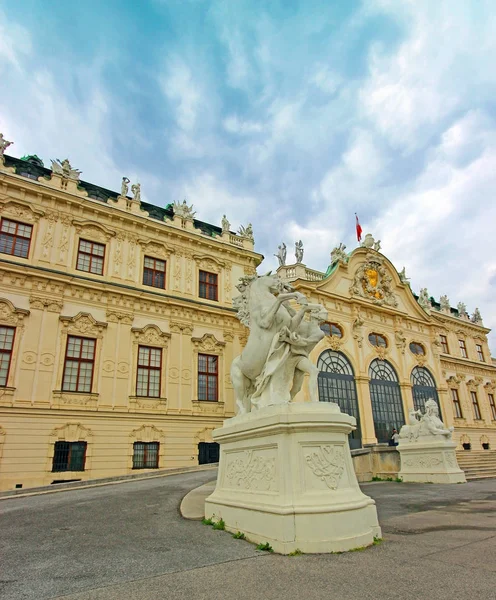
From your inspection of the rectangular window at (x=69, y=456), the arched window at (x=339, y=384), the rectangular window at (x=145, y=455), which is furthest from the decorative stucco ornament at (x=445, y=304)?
the rectangular window at (x=69, y=456)

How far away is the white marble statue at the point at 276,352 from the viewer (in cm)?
615

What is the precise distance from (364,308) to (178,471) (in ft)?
55.6

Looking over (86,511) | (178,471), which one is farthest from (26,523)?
(178,471)

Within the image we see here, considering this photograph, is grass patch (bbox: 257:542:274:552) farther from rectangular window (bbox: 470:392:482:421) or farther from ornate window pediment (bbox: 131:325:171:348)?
rectangular window (bbox: 470:392:482:421)

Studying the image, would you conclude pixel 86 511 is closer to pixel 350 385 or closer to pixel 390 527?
pixel 390 527

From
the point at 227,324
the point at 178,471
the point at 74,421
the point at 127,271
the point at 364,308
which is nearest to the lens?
the point at 178,471

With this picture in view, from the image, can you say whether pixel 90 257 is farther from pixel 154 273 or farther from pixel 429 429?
pixel 429 429

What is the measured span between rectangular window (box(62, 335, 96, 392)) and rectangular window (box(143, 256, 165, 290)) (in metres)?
4.47

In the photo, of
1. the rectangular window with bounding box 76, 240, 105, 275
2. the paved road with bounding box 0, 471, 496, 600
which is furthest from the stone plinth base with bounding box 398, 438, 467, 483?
the rectangular window with bounding box 76, 240, 105, 275

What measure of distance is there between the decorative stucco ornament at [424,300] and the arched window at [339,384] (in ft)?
39.7

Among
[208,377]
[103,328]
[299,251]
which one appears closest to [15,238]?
[103,328]

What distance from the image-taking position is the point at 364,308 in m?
27.2

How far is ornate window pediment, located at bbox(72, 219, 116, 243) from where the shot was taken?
785 inches

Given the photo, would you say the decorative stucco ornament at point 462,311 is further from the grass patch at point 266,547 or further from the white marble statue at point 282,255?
the grass patch at point 266,547
